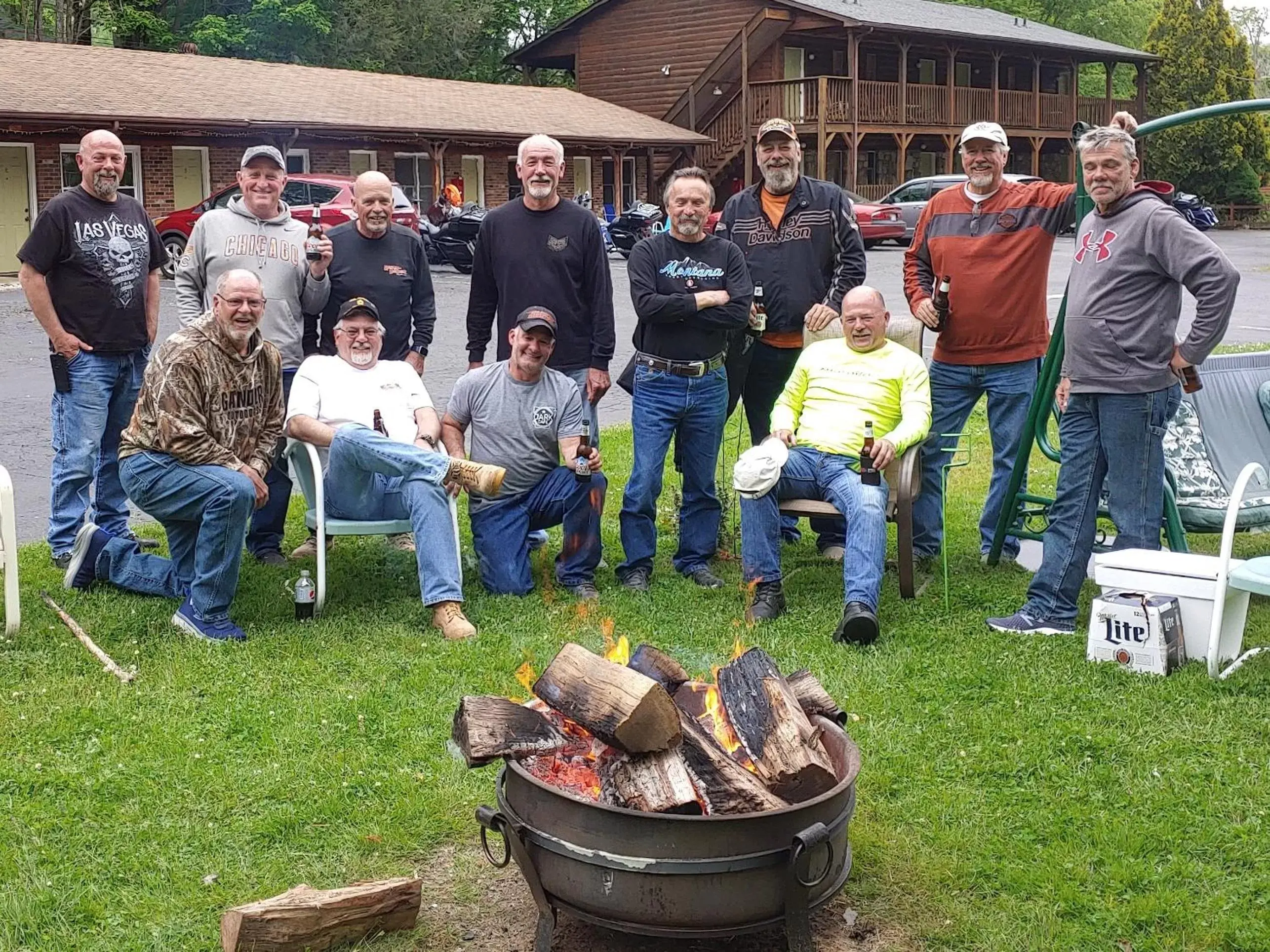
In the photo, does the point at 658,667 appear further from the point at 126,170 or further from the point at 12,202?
the point at 12,202

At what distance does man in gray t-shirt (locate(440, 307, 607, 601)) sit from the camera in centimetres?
585

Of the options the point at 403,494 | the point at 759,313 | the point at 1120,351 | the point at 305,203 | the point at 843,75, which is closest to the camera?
the point at 1120,351

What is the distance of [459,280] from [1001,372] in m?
14.9

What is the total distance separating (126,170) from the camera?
22.1 m

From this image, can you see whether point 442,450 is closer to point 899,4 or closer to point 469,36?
point 899,4

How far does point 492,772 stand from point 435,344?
31.9 feet

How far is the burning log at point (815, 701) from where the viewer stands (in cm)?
359

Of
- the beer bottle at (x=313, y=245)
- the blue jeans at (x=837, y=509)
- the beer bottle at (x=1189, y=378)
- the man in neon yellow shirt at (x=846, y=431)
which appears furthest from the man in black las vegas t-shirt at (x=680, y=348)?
the beer bottle at (x=1189, y=378)

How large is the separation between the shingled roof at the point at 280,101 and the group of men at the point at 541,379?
16.8 metres

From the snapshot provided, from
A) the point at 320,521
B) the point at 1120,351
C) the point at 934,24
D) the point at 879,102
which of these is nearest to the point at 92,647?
the point at 320,521

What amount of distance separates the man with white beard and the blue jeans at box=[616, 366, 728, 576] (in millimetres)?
320

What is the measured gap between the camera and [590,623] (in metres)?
5.48

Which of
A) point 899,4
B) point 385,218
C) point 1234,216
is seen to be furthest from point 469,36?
point 385,218

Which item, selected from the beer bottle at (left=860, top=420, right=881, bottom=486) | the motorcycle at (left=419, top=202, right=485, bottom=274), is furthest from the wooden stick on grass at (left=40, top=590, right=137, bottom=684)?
the motorcycle at (left=419, top=202, right=485, bottom=274)
